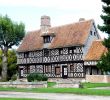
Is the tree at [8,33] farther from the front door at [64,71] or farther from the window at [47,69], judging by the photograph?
the front door at [64,71]

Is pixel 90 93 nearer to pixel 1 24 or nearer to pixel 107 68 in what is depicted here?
pixel 107 68

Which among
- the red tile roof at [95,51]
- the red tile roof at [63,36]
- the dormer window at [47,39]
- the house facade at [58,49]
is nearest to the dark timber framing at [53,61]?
the house facade at [58,49]

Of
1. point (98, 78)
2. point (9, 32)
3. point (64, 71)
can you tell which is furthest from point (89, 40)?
point (9, 32)

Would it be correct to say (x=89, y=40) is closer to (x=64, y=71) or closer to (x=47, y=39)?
(x=64, y=71)

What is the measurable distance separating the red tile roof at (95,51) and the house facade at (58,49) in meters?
0.48

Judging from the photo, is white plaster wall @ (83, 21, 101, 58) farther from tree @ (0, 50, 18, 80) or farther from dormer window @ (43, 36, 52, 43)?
tree @ (0, 50, 18, 80)

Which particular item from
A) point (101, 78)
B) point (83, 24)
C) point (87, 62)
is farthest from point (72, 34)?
point (101, 78)

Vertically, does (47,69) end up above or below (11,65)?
below

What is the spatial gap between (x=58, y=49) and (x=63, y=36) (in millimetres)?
2463

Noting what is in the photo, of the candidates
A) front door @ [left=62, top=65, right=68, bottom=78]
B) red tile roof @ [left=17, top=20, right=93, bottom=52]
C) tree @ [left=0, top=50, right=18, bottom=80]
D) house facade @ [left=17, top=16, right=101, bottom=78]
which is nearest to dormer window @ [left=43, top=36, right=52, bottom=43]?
house facade @ [left=17, top=16, right=101, bottom=78]

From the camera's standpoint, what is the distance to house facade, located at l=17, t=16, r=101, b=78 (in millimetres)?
61344

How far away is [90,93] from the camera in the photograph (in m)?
32.8

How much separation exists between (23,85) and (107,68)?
985 centimetres

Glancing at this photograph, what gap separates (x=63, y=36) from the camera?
65.3 metres
